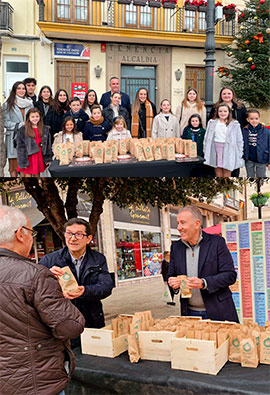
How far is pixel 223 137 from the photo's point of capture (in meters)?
4.09

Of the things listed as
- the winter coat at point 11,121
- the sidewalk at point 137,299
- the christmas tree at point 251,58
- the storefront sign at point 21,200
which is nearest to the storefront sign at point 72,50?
the winter coat at point 11,121

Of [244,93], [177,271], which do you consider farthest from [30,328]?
[244,93]

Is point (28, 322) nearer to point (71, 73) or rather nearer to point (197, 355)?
point (197, 355)

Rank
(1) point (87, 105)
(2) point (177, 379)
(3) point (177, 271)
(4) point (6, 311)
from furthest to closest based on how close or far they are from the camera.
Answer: (1) point (87, 105)
(3) point (177, 271)
(2) point (177, 379)
(4) point (6, 311)

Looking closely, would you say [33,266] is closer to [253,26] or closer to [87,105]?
[87,105]

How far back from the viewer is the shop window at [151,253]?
3.13 m

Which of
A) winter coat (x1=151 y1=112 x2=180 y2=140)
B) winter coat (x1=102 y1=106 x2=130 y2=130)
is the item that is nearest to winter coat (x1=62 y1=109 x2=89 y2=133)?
winter coat (x1=102 y1=106 x2=130 y2=130)

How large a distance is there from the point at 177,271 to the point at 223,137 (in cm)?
204

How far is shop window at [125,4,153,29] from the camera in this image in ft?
13.0

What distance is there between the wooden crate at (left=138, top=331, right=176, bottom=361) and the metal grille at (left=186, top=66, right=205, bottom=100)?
2799 millimetres

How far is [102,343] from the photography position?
6.45 ft

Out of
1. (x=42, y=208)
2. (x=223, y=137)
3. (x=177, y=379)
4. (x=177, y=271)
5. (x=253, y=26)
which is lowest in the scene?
(x=177, y=379)

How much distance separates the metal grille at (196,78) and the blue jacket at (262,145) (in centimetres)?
59

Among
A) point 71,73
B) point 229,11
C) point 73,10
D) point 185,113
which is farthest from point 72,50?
point 229,11
